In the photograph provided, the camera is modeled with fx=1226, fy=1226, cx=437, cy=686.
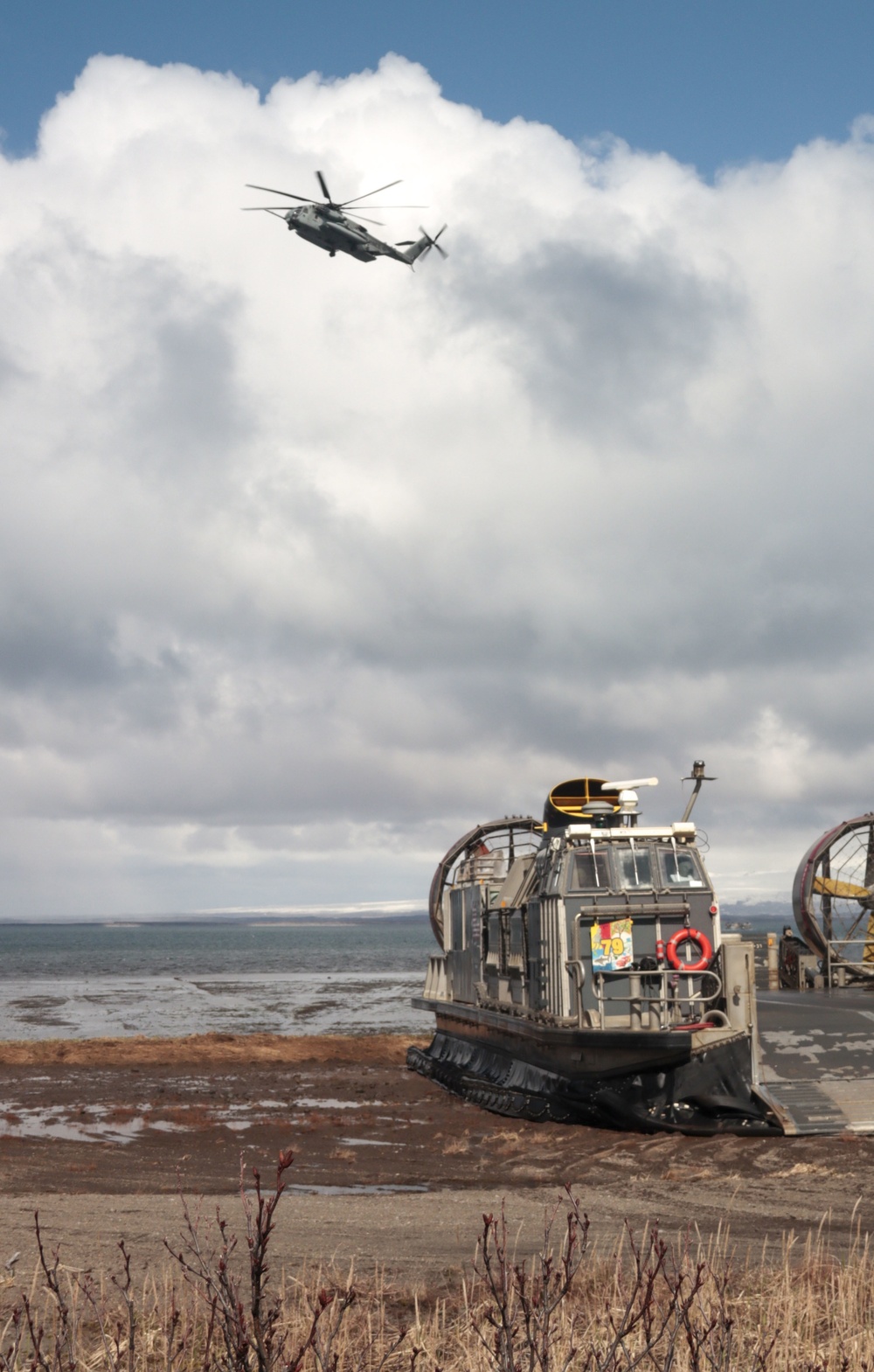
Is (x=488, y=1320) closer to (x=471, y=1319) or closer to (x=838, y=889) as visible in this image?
(x=471, y=1319)

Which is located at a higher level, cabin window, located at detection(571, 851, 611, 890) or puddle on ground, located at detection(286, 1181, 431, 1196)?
cabin window, located at detection(571, 851, 611, 890)

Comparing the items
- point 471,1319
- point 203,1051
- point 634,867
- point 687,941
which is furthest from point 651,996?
point 203,1051

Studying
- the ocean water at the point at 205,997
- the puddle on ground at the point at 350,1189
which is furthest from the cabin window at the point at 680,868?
the ocean water at the point at 205,997

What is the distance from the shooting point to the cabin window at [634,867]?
17422 mm

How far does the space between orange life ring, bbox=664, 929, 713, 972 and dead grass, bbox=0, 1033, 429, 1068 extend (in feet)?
42.6

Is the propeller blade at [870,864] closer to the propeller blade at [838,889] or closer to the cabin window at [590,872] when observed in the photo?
the propeller blade at [838,889]

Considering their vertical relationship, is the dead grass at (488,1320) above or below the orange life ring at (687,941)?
below

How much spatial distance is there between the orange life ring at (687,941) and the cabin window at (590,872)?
118cm

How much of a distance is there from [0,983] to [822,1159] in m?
62.8

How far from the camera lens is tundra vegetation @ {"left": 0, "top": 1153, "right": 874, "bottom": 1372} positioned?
5145mm

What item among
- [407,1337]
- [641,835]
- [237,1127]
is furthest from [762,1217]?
[237,1127]

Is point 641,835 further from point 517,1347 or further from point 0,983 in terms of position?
point 0,983

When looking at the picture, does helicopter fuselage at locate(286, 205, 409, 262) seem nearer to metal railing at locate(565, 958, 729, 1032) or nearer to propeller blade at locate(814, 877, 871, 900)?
propeller blade at locate(814, 877, 871, 900)

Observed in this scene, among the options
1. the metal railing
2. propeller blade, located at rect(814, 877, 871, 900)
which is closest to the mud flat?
the metal railing
